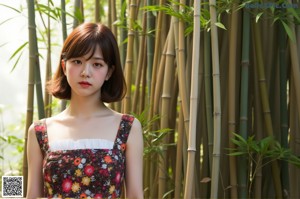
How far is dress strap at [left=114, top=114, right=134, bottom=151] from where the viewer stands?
1485mm

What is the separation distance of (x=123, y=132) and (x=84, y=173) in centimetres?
15

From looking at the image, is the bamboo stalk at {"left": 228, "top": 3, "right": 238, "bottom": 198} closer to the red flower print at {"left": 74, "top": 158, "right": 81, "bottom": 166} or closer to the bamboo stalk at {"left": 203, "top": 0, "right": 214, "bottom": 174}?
the bamboo stalk at {"left": 203, "top": 0, "right": 214, "bottom": 174}

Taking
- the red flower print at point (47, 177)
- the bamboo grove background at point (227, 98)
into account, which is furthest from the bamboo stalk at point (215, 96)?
the red flower print at point (47, 177)

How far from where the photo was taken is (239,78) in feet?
7.11

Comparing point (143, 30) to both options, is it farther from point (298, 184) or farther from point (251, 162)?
point (298, 184)

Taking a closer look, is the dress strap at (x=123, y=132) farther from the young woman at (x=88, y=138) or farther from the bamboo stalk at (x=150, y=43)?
the bamboo stalk at (x=150, y=43)

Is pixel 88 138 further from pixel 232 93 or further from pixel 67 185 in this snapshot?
pixel 232 93

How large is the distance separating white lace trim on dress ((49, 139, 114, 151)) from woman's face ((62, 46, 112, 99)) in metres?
0.12

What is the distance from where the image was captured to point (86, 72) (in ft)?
4.69

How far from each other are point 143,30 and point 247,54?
1.54 feet

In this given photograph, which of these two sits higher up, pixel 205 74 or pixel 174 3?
pixel 174 3

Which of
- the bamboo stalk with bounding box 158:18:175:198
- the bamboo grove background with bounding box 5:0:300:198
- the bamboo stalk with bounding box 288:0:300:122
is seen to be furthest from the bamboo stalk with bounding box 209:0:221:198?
the bamboo stalk with bounding box 288:0:300:122

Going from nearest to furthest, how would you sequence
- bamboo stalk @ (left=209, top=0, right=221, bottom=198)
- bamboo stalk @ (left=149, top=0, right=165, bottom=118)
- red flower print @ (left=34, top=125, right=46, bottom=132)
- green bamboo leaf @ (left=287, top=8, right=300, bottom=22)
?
red flower print @ (left=34, top=125, right=46, bottom=132) → bamboo stalk @ (left=209, top=0, right=221, bottom=198) → green bamboo leaf @ (left=287, top=8, right=300, bottom=22) → bamboo stalk @ (left=149, top=0, right=165, bottom=118)

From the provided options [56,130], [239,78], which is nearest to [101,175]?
[56,130]
